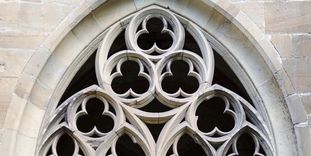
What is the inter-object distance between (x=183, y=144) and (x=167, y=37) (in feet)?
4.80

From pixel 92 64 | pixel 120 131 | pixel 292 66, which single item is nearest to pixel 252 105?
pixel 292 66

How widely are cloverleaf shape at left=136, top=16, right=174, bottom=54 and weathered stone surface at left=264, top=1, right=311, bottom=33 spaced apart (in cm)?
68

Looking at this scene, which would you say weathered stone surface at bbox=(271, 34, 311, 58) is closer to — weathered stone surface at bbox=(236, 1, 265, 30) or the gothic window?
weathered stone surface at bbox=(236, 1, 265, 30)

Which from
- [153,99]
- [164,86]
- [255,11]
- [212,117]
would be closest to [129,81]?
[164,86]

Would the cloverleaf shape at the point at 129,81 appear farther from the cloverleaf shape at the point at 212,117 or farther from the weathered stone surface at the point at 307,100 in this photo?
the weathered stone surface at the point at 307,100

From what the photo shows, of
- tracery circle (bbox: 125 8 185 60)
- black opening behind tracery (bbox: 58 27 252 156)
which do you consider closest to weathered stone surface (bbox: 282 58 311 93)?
black opening behind tracery (bbox: 58 27 252 156)

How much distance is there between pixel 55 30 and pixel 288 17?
5.17 ft

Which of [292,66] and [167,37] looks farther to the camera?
[167,37]

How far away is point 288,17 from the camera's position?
5.50m

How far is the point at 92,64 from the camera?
19.7 feet

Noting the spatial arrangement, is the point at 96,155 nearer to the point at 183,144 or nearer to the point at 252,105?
the point at 252,105

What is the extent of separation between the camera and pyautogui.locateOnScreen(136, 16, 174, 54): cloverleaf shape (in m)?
5.61

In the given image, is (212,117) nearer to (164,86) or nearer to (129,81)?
(164,86)

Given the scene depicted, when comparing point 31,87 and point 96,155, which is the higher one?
point 31,87
